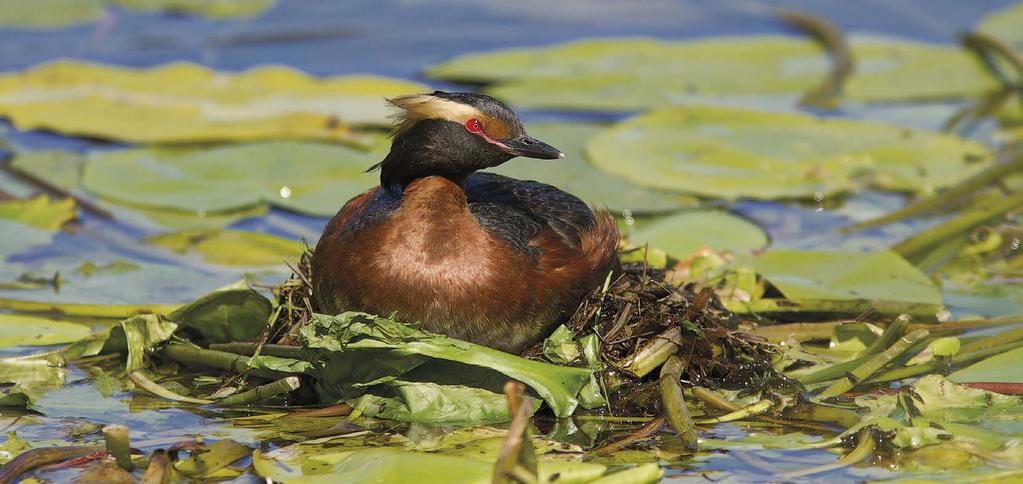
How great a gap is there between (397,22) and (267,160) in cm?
610

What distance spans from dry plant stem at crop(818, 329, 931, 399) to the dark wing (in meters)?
1.25

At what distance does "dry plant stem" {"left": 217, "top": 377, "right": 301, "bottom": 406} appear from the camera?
18.3 ft

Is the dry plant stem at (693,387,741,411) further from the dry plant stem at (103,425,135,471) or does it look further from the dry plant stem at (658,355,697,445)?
the dry plant stem at (103,425,135,471)

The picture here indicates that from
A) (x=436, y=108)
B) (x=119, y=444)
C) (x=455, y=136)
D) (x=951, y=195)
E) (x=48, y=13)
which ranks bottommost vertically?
(x=119, y=444)

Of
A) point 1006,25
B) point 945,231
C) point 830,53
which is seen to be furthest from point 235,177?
point 1006,25

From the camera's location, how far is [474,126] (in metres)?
5.44

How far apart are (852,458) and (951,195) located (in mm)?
4165

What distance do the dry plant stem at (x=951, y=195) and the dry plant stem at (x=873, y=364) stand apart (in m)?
2.72

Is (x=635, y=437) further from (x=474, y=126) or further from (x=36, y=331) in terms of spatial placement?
(x=36, y=331)

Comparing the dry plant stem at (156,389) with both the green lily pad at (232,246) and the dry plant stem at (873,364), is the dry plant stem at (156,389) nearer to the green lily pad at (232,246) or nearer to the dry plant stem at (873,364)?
the green lily pad at (232,246)

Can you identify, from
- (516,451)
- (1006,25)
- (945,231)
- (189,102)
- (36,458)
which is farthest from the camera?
(1006,25)

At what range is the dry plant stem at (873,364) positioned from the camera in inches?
227

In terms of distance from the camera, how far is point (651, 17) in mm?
15484

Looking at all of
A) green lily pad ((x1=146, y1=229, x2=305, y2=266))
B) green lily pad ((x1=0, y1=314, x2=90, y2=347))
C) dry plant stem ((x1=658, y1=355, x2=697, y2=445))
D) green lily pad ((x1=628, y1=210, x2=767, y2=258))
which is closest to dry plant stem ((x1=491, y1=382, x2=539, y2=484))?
dry plant stem ((x1=658, y1=355, x2=697, y2=445))
